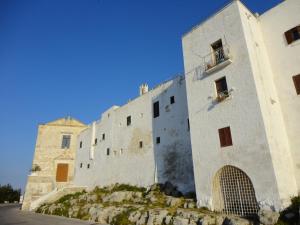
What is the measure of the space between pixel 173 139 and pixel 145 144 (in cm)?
383

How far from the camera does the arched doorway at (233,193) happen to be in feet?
41.0

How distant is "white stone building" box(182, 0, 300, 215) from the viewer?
41.0 feet

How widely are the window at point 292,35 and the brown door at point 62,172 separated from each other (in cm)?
3398

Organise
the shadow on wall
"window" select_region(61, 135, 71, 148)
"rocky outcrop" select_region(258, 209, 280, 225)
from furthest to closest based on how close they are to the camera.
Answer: "window" select_region(61, 135, 71, 148), the shadow on wall, "rocky outcrop" select_region(258, 209, 280, 225)

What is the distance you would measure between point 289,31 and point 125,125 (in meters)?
18.0

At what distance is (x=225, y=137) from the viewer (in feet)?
46.7

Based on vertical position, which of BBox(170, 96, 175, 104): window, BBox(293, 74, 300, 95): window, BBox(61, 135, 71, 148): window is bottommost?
BBox(293, 74, 300, 95): window

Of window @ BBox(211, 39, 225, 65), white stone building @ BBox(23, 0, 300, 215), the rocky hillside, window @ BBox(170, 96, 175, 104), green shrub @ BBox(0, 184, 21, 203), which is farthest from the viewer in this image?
green shrub @ BBox(0, 184, 21, 203)

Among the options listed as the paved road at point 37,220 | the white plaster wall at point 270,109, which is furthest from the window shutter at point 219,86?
the paved road at point 37,220

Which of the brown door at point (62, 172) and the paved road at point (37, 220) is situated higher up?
the brown door at point (62, 172)

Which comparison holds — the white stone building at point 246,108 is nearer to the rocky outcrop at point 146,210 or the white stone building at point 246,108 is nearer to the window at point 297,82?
the window at point 297,82

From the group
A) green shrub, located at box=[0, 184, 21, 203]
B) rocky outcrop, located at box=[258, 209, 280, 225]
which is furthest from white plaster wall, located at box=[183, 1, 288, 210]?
green shrub, located at box=[0, 184, 21, 203]

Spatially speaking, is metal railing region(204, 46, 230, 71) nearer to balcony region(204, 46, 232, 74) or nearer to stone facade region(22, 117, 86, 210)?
balcony region(204, 46, 232, 74)

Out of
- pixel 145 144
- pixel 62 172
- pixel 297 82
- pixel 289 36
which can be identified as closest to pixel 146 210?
pixel 145 144
